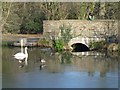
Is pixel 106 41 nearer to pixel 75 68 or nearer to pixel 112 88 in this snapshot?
pixel 75 68

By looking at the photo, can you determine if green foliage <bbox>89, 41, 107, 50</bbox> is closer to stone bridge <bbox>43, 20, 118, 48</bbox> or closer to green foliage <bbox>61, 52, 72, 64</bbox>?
stone bridge <bbox>43, 20, 118, 48</bbox>

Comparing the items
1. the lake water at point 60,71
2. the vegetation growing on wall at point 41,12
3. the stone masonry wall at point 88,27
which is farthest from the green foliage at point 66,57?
the vegetation growing on wall at point 41,12

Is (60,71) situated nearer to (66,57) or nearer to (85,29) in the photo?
(66,57)

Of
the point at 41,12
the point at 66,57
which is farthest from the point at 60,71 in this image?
the point at 41,12

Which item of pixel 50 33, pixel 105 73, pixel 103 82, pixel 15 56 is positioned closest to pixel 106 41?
pixel 50 33

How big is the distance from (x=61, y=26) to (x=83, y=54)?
5.55 ft

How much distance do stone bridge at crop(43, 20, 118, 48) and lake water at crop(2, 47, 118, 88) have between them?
111cm

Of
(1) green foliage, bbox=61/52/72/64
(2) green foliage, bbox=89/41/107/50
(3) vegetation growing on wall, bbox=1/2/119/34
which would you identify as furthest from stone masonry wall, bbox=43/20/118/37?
(1) green foliage, bbox=61/52/72/64

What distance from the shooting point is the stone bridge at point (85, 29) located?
1369 centimetres

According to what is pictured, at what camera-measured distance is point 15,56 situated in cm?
1138

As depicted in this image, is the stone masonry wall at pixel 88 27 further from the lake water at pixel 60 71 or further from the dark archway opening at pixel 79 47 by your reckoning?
the lake water at pixel 60 71

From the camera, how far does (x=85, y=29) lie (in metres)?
14.3

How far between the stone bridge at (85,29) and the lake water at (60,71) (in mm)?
1113

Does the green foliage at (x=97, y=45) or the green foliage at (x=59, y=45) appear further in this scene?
the green foliage at (x=97, y=45)
